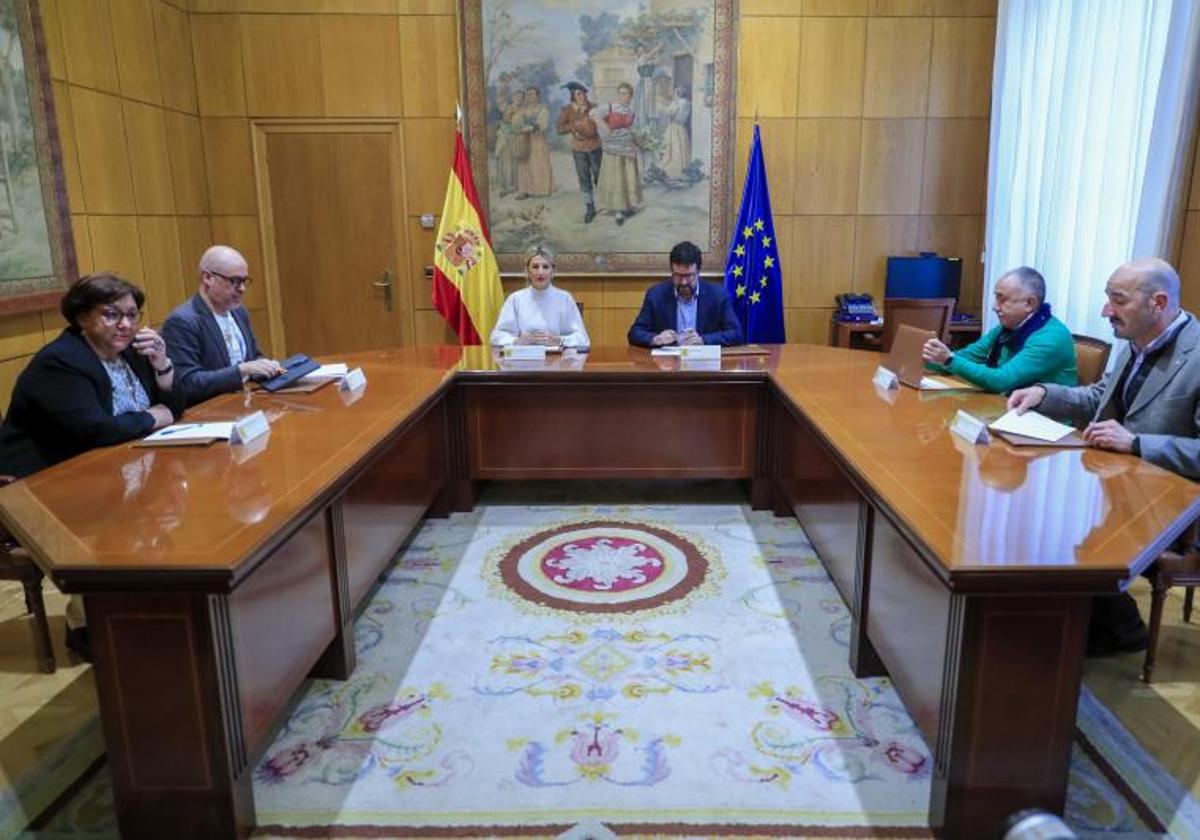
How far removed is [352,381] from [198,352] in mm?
570

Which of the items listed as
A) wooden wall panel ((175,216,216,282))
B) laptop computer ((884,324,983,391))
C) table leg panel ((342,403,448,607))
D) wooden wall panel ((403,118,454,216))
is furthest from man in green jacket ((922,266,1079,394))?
wooden wall panel ((175,216,216,282))

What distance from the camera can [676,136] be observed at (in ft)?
17.9

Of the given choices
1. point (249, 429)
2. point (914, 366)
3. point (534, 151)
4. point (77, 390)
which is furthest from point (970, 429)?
point (534, 151)

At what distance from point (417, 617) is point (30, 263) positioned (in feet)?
9.15

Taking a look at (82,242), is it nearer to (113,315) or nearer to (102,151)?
(102,151)

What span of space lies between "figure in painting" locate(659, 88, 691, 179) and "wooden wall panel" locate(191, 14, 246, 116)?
112 inches

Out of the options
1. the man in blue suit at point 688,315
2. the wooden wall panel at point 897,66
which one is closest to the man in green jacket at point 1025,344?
the man in blue suit at point 688,315

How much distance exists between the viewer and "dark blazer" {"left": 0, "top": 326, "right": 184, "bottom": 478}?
229 centimetres

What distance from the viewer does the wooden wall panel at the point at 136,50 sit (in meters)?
4.64

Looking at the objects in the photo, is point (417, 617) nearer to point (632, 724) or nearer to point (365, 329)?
point (632, 724)

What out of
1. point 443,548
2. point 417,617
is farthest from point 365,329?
point 417,617

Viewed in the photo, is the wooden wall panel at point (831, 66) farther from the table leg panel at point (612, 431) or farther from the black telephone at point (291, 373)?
the black telephone at point (291, 373)

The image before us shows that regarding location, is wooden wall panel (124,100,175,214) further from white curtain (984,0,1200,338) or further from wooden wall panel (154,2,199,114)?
white curtain (984,0,1200,338)

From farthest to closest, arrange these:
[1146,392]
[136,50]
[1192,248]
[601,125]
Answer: [601,125], [136,50], [1192,248], [1146,392]
